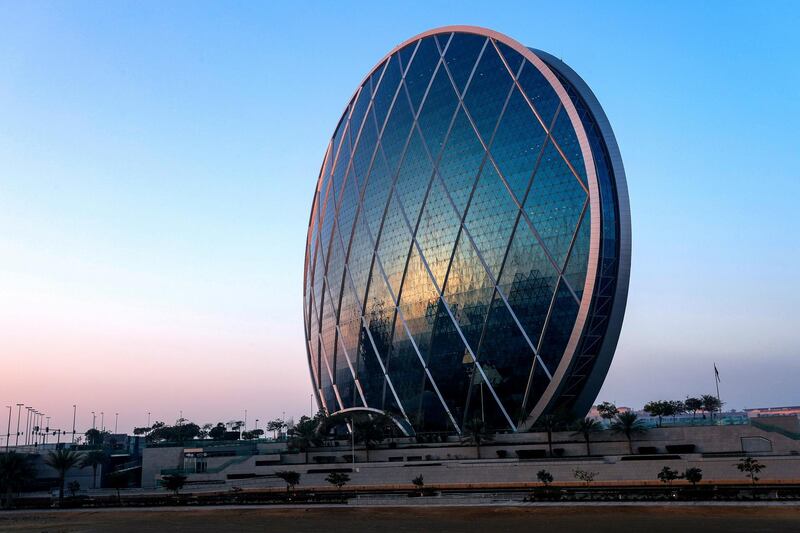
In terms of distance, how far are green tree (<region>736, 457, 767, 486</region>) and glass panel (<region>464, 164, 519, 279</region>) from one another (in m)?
27.4

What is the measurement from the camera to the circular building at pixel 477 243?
55.9 m

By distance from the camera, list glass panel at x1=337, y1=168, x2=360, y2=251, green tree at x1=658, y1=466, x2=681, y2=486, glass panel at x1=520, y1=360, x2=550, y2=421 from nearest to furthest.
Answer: green tree at x1=658, y1=466, x2=681, y2=486 < glass panel at x1=520, y1=360, x2=550, y2=421 < glass panel at x1=337, y1=168, x2=360, y2=251

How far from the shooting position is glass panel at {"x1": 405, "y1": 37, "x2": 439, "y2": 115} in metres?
75.0

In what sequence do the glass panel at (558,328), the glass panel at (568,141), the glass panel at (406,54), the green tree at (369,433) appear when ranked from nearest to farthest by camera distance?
the glass panel at (558,328) → the glass panel at (568,141) → the green tree at (369,433) → the glass panel at (406,54)

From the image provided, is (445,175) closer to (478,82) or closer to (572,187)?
(478,82)

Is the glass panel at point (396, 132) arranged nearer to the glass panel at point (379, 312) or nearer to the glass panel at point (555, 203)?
the glass panel at point (379, 312)

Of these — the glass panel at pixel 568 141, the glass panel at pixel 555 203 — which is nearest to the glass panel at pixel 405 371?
the glass panel at pixel 555 203

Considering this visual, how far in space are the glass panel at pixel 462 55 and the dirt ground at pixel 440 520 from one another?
4489 cm

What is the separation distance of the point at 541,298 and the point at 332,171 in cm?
4332

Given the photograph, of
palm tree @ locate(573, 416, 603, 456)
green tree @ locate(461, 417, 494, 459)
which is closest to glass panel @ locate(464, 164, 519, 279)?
green tree @ locate(461, 417, 494, 459)

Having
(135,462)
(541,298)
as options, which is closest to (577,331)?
(541,298)

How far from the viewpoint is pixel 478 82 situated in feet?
221

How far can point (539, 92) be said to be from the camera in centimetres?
6119

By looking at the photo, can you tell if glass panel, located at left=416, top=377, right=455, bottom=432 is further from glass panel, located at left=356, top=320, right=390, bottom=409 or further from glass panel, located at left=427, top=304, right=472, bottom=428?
glass panel, located at left=356, top=320, right=390, bottom=409
